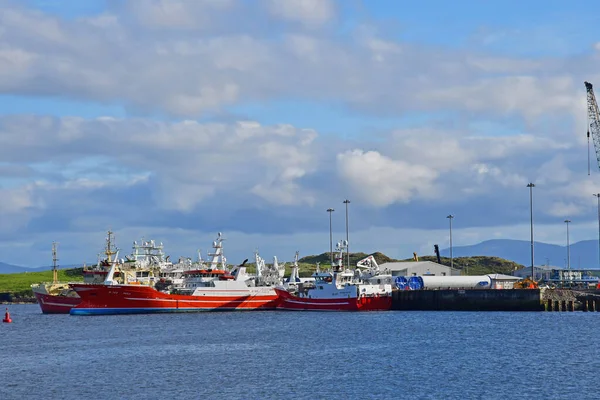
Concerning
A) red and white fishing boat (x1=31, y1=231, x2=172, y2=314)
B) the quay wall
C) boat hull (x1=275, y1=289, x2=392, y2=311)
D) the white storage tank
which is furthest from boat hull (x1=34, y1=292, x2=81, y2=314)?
the white storage tank

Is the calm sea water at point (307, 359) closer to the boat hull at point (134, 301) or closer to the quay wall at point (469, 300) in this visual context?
the quay wall at point (469, 300)

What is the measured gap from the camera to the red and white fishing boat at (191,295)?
13188 cm

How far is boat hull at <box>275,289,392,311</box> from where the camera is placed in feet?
440

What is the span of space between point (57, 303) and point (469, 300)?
6416 centimetres

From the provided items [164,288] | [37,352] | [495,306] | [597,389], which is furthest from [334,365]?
[164,288]

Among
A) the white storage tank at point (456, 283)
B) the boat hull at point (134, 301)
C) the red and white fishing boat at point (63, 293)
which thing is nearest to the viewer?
the boat hull at point (134, 301)

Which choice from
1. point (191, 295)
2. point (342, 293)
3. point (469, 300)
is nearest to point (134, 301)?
point (191, 295)

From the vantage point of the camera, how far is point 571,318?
116 meters

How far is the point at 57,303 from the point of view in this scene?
480 ft

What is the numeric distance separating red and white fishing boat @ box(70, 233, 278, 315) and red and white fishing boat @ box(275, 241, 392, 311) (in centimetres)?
516

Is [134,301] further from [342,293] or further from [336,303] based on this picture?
[342,293]

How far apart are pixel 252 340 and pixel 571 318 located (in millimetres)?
45747

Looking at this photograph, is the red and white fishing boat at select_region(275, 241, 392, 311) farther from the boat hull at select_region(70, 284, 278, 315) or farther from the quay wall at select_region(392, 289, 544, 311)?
the boat hull at select_region(70, 284, 278, 315)

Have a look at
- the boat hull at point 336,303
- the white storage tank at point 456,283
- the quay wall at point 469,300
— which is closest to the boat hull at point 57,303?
the boat hull at point 336,303
